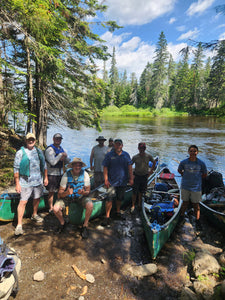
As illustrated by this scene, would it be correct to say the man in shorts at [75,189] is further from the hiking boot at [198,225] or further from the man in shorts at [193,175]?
the hiking boot at [198,225]

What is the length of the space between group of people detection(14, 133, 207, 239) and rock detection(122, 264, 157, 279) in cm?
131

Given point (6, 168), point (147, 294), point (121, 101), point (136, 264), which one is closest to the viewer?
point (147, 294)

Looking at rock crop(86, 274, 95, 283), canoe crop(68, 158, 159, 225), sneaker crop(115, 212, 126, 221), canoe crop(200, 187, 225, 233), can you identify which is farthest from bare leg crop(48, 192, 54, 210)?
canoe crop(200, 187, 225, 233)

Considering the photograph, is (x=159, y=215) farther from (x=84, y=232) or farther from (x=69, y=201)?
(x=69, y=201)

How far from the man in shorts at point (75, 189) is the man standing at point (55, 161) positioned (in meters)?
0.65

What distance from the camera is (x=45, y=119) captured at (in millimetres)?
10867

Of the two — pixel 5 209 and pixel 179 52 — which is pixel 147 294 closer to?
pixel 5 209

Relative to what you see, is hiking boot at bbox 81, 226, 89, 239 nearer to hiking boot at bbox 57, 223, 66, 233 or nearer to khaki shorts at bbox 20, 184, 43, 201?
hiking boot at bbox 57, 223, 66, 233

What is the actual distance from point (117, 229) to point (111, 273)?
1.51 metres

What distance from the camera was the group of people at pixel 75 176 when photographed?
14.2 feet

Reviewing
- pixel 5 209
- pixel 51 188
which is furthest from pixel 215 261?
pixel 5 209

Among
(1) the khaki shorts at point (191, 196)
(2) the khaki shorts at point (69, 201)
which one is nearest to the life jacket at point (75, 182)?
(2) the khaki shorts at point (69, 201)

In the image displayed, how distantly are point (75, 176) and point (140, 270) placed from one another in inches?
97.1

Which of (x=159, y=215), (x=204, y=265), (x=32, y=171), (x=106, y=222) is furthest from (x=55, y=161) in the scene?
(x=204, y=265)
